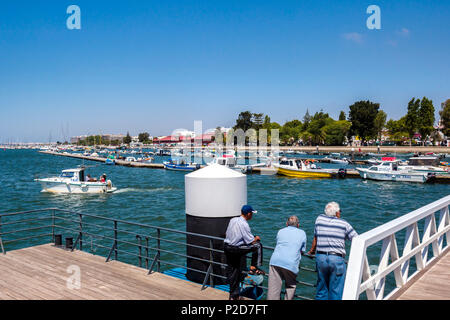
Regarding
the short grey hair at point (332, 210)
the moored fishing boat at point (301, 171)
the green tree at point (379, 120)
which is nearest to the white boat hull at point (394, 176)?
the moored fishing boat at point (301, 171)

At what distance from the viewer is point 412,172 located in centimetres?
4675

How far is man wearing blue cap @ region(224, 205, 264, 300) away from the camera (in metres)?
5.58

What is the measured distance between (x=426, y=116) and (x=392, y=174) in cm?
8173

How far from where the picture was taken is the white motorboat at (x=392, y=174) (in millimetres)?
45969

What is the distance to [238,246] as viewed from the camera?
18.4 feet

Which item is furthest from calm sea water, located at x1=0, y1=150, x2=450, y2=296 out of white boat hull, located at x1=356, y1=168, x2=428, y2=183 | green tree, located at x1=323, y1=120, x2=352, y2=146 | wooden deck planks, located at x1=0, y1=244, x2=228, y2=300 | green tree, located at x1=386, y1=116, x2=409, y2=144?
green tree, located at x1=323, y1=120, x2=352, y2=146

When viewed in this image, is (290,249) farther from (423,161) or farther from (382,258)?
(423,161)

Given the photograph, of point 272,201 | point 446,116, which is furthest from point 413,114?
point 272,201

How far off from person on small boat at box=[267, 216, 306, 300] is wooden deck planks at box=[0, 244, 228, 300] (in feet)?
4.43

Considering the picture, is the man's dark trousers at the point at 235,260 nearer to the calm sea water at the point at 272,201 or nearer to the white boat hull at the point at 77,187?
the calm sea water at the point at 272,201

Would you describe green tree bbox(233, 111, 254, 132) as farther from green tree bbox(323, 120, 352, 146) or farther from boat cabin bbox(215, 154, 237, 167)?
boat cabin bbox(215, 154, 237, 167)
